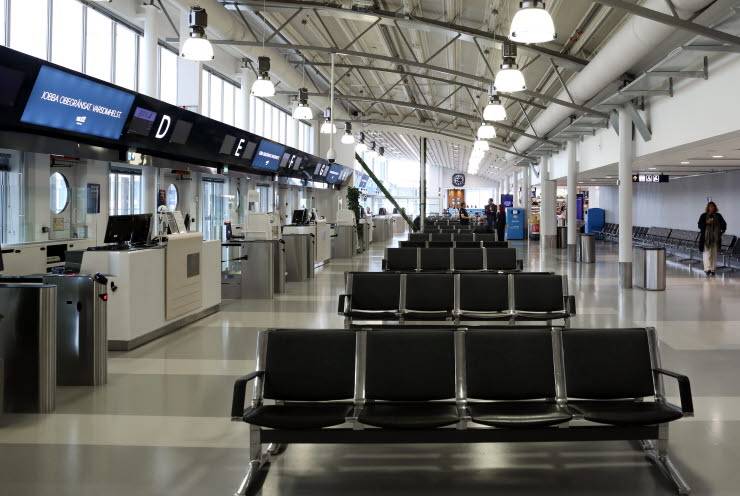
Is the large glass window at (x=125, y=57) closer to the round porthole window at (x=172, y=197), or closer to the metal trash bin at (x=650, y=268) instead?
the round porthole window at (x=172, y=197)

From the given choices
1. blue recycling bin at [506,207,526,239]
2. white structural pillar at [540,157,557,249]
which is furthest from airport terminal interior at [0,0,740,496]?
blue recycling bin at [506,207,526,239]

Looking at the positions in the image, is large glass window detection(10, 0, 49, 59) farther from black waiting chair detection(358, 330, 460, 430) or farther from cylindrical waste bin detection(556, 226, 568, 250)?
cylindrical waste bin detection(556, 226, 568, 250)

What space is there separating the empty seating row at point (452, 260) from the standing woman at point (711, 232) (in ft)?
27.4

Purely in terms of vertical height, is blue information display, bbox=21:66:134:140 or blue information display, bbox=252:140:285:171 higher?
blue information display, bbox=252:140:285:171

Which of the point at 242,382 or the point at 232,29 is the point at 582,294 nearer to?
the point at 232,29

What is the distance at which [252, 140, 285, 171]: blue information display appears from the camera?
17156mm

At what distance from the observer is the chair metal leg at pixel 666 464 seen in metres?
3.72

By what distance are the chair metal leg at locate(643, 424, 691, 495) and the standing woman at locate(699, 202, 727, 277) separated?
13.3 m

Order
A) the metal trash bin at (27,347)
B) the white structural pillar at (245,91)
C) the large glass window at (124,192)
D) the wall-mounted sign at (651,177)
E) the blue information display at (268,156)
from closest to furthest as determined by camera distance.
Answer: the metal trash bin at (27,347) < the large glass window at (124,192) < the blue information display at (268,156) < the white structural pillar at (245,91) < the wall-mounted sign at (651,177)

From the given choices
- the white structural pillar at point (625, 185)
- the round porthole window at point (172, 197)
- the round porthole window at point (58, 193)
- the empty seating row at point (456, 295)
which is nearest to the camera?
the empty seating row at point (456, 295)

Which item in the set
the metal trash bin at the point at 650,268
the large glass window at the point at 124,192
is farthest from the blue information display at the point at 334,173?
the metal trash bin at the point at 650,268

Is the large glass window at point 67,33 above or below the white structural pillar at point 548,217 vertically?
above

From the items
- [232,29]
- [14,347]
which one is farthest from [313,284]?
[14,347]

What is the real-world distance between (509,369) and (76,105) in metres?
7.15
